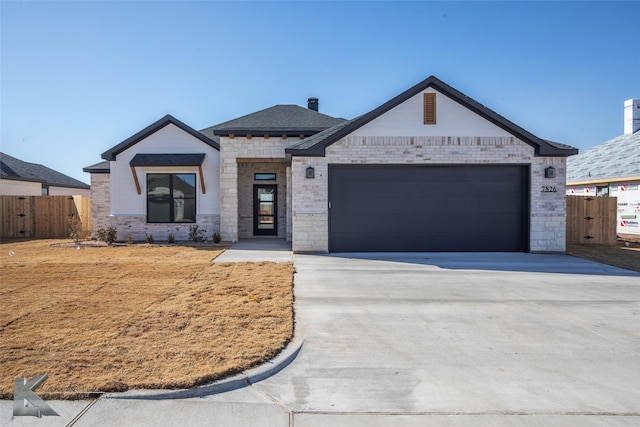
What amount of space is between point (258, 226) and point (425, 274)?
395 inches

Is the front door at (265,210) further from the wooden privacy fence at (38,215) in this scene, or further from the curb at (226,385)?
the curb at (226,385)

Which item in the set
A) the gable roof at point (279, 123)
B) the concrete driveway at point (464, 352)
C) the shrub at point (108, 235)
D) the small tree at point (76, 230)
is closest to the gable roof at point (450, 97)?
the gable roof at point (279, 123)

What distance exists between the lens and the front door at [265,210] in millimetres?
17984

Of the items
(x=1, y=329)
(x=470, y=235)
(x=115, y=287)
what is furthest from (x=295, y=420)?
(x=470, y=235)

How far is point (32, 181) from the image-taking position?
975 inches

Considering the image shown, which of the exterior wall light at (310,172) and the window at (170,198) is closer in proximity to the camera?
the exterior wall light at (310,172)

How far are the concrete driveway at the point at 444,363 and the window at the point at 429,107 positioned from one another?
6156mm

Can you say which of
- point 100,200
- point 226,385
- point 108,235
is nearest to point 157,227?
point 108,235

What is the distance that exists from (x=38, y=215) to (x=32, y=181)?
6.96 m

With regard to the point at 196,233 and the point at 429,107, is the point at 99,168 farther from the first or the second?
the point at 429,107

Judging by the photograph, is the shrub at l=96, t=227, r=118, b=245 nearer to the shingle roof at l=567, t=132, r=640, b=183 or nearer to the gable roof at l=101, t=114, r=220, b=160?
the gable roof at l=101, t=114, r=220, b=160

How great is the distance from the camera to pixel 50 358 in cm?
430

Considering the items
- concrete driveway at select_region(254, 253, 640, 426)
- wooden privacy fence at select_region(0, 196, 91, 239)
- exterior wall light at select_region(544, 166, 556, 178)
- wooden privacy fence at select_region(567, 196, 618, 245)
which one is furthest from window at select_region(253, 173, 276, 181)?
wooden privacy fence at select_region(567, 196, 618, 245)

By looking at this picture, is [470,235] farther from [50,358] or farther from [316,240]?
[50,358]
